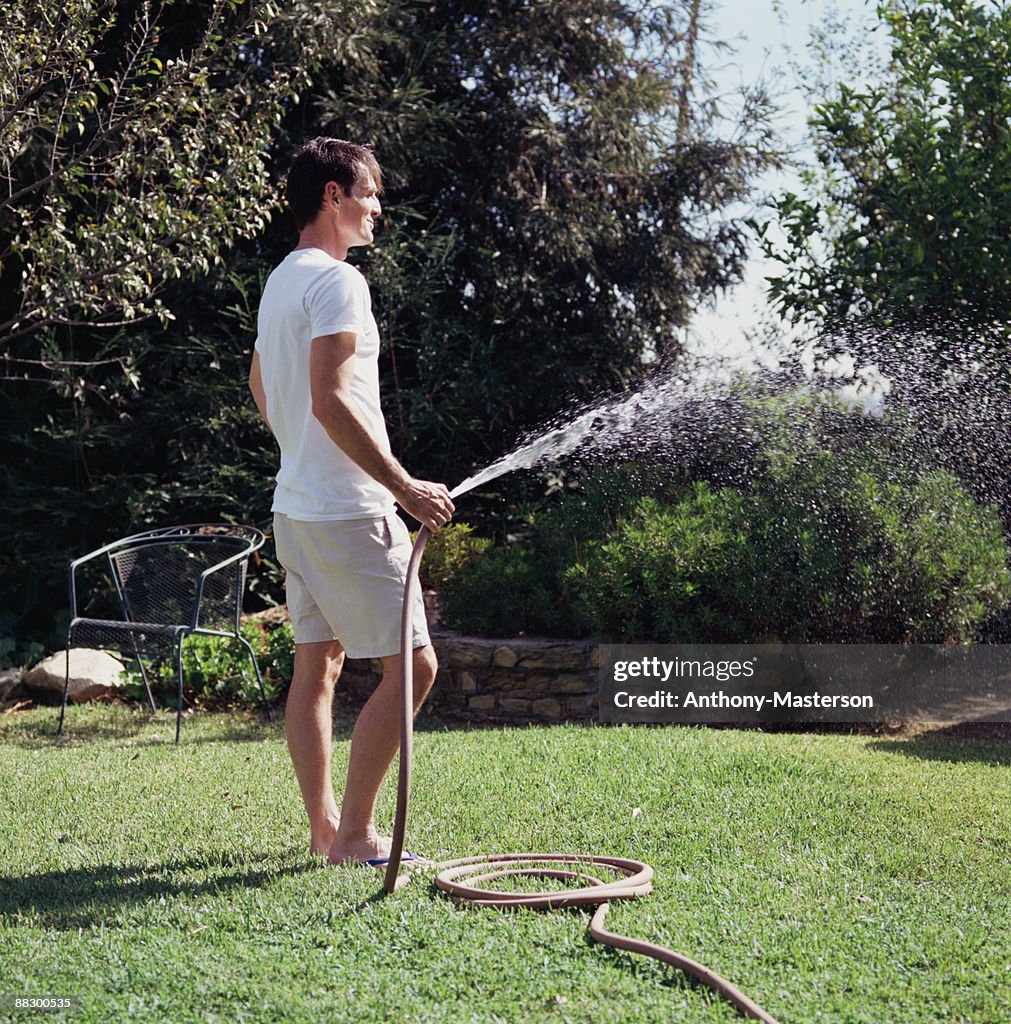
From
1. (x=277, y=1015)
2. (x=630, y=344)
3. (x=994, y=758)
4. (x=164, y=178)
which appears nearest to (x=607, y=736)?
(x=994, y=758)

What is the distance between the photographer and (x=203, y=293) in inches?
298

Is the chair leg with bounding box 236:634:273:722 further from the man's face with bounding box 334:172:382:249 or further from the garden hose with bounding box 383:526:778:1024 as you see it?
the man's face with bounding box 334:172:382:249

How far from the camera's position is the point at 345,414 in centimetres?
273

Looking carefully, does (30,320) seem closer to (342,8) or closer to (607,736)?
(342,8)

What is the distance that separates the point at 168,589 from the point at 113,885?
356 centimetres

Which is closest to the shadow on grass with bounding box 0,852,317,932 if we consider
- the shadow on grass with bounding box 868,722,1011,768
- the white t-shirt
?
the white t-shirt

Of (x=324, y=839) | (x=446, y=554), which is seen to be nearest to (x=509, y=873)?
(x=324, y=839)

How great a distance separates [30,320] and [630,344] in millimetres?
3830

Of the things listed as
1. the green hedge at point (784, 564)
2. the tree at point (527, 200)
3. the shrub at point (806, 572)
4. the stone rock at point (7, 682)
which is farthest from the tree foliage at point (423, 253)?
the shrub at point (806, 572)

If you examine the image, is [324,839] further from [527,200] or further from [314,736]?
[527,200]

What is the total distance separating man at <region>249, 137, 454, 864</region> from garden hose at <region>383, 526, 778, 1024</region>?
8cm

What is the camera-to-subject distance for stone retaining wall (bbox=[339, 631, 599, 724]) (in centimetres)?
575

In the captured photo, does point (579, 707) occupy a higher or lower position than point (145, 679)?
lower

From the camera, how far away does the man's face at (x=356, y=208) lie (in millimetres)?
2941
